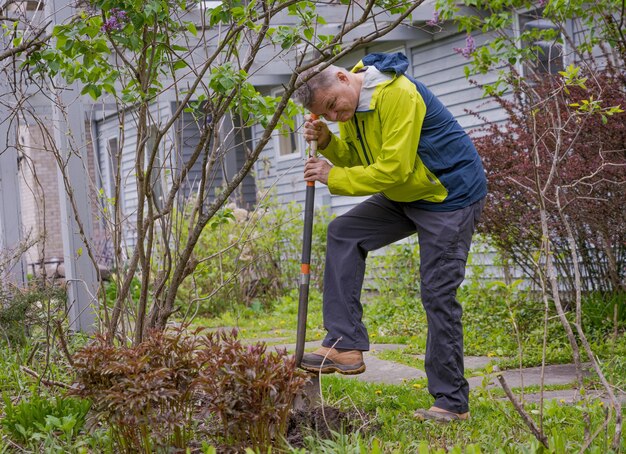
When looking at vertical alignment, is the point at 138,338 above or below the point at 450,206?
below

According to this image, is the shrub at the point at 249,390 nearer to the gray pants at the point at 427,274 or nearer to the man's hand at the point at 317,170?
the gray pants at the point at 427,274

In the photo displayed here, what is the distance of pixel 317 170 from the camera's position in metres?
3.99

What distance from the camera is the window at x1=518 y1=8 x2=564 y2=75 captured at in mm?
6992

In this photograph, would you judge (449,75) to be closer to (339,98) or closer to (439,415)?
(339,98)

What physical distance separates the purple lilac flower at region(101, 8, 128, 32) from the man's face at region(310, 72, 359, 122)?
93 cm

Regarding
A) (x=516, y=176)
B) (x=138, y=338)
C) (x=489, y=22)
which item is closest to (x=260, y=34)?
(x=138, y=338)

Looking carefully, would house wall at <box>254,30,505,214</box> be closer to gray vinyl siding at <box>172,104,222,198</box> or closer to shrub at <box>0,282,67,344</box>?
gray vinyl siding at <box>172,104,222,198</box>

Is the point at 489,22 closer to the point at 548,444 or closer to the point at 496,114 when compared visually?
the point at 496,114

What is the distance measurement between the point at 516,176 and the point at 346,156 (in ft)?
7.01

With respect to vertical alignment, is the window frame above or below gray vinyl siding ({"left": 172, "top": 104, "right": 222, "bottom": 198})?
above

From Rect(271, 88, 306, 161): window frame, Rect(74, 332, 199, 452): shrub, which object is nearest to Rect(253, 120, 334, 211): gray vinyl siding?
Rect(271, 88, 306, 161): window frame

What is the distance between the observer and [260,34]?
12.9ft

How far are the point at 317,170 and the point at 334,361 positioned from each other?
0.92 meters

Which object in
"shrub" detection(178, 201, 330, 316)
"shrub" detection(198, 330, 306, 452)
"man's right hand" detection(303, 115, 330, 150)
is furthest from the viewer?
"shrub" detection(178, 201, 330, 316)
